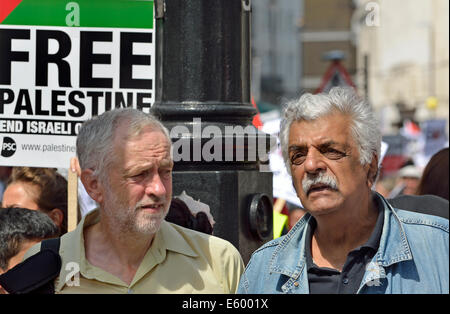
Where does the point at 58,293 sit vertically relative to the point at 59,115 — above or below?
below

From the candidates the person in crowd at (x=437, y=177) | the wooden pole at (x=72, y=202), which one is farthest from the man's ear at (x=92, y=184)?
the person in crowd at (x=437, y=177)

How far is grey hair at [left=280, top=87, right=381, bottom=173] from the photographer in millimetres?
3791

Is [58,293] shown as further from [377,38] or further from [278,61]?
[278,61]

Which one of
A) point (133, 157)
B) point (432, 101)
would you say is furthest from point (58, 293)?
point (432, 101)

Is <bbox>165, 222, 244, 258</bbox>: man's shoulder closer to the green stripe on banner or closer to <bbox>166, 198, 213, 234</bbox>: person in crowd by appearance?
<bbox>166, 198, 213, 234</bbox>: person in crowd

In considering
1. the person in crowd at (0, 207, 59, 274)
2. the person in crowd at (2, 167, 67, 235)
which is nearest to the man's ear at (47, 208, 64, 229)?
the person in crowd at (2, 167, 67, 235)

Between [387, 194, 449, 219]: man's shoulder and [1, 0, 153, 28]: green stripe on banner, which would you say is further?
[1, 0, 153, 28]: green stripe on banner

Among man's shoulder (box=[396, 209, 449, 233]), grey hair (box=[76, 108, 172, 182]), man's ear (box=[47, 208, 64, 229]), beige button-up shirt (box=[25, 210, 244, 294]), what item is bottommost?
beige button-up shirt (box=[25, 210, 244, 294])

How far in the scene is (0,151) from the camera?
550cm

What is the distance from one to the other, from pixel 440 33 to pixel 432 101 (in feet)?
16.4

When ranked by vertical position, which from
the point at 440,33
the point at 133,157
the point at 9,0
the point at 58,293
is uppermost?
the point at 440,33

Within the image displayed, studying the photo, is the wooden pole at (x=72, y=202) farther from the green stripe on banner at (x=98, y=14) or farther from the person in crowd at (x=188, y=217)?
the green stripe on banner at (x=98, y=14)

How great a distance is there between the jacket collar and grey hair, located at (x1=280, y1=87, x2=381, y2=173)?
0.20 metres
